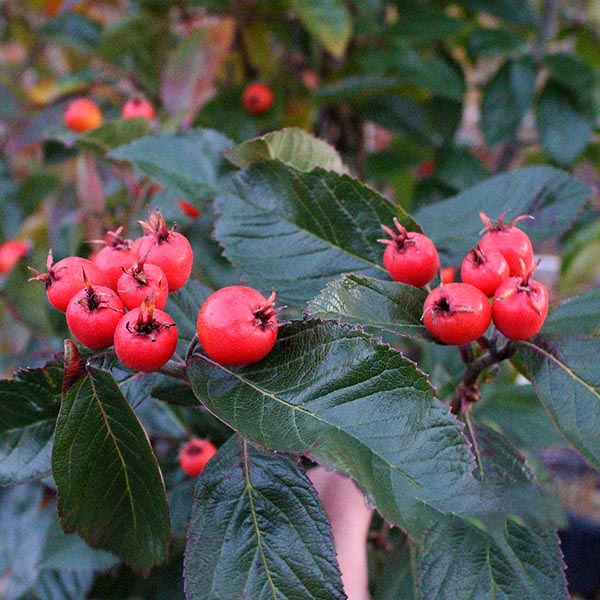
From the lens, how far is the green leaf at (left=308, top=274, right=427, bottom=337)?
→ 23.3 inches

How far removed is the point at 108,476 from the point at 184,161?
49cm

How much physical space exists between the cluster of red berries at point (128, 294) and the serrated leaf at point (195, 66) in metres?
0.95

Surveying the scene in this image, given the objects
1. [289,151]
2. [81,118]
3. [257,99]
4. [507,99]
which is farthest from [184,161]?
[507,99]

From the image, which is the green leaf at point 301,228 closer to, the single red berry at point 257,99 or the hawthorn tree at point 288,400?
the hawthorn tree at point 288,400

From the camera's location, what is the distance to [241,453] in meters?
0.67

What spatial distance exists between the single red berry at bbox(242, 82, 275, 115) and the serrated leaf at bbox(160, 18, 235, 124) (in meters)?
0.19

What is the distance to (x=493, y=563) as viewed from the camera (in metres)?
0.69

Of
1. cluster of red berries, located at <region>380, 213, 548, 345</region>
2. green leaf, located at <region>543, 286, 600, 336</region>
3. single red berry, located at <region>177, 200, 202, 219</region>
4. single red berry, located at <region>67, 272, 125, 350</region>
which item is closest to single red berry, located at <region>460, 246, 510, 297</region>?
cluster of red berries, located at <region>380, 213, 548, 345</region>

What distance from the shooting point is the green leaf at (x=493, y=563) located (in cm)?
66

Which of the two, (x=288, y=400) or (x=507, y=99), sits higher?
(x=288, y=400)

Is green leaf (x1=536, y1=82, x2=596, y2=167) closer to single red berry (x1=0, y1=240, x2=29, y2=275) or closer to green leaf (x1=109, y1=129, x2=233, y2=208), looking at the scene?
green leaf (x1=109, y1=129, x2=233, y2=208)

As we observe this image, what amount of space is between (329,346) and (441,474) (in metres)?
0.14

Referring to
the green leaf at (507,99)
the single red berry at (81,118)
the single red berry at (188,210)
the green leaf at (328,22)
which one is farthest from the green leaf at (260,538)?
the green leaf at (507,99)

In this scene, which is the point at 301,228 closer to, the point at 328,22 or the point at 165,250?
the point at 165,250
